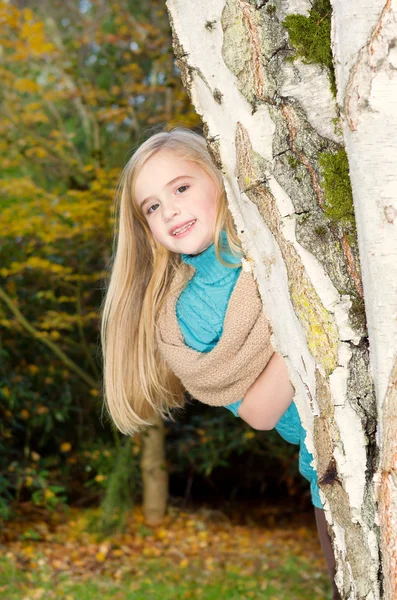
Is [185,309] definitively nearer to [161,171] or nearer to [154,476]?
[161,171]

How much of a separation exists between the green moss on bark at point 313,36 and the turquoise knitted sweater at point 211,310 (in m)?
0.75

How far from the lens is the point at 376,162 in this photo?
2.87 ft

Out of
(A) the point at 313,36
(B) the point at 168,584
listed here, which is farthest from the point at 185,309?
(B) the point at 168,584

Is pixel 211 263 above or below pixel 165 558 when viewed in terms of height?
above

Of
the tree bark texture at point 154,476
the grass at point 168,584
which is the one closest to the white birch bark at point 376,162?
the grass at point 168,584

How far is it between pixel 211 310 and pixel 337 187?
83 centimetres

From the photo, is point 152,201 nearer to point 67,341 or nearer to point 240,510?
point 67,341

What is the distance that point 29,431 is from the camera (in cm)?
458

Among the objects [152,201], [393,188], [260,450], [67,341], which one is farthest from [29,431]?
[393,188]

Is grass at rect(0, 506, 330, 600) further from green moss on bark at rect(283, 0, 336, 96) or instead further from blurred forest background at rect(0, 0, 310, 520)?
green moss on bark at rect(283, 0, 336, 96)

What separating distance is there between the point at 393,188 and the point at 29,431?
160 inches

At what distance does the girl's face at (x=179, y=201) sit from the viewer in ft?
5.71

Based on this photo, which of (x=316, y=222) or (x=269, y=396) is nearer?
(x=316, y=222)

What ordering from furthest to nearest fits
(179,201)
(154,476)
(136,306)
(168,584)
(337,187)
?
1. (154,476)
2. (168,584)
3. (136,306)
4. (179,201)
5. (337,187)
